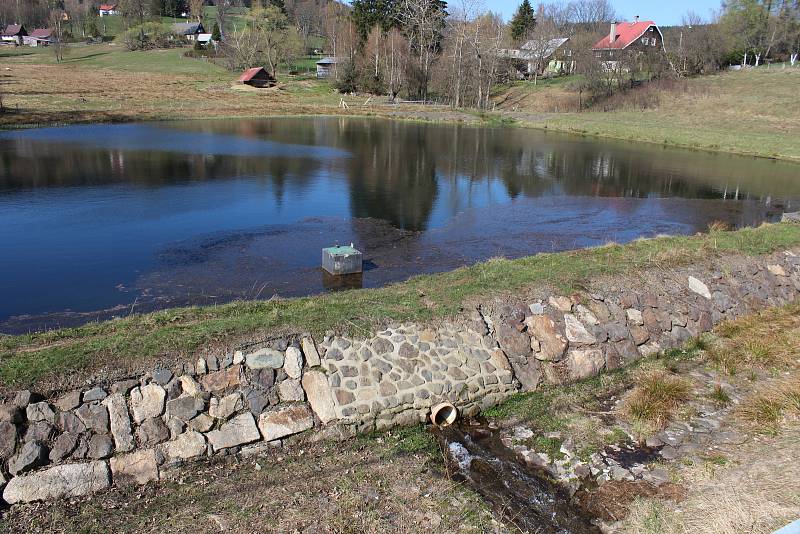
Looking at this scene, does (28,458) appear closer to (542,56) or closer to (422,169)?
(422,169)

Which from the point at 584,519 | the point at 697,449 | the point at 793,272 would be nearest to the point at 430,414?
the point at 584,519

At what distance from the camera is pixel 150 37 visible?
116500mm

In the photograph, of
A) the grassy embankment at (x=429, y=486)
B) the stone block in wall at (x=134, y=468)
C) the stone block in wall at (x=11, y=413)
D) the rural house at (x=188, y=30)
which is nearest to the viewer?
the grassy embankment at (x=429, y=486)

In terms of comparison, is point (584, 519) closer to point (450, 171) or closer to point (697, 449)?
point (697, 449)

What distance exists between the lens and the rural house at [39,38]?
125069 mm

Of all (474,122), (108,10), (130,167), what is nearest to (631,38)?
(474,122)

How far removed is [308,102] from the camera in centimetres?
6838

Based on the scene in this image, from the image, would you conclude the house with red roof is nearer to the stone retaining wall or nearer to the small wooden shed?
the small wooden shed

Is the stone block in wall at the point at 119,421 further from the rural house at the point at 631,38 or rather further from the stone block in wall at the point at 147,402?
the rural house at the point at 631,38

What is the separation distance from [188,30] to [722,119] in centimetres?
10221

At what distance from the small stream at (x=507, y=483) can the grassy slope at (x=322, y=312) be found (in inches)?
92.0

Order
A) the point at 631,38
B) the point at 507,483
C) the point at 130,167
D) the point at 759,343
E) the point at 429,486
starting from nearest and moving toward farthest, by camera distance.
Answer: the point at 429,486
the point at 507,483
the point at 759,343
the point at 130,167
the point at 631,38

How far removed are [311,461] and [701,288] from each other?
31.4 feet

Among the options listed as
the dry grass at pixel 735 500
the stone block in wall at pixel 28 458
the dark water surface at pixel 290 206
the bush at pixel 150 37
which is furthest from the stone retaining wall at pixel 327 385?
the bush at pixel 150 37
